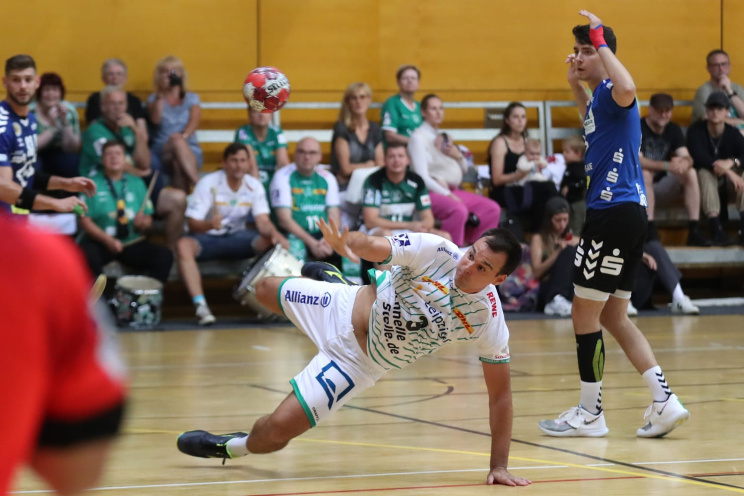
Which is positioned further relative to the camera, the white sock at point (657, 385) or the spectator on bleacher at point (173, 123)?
the spectator on bleacher at point (173, 123)

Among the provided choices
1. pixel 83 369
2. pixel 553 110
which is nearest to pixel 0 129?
pixel 83 369

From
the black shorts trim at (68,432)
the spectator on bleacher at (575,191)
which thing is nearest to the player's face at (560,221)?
the spectator on bleacher at (575,191)

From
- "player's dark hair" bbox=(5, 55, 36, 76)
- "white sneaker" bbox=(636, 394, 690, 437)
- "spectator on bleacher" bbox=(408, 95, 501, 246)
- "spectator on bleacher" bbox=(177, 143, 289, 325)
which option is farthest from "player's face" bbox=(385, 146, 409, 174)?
"white sneaker" bbox=(636, 394, 690, 437)

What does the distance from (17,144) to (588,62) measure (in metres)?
4.44

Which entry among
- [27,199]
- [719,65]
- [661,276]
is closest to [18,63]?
[27,199]

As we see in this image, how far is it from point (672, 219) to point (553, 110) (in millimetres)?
2338

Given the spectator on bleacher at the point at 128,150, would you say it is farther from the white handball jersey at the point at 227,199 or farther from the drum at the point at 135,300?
the drum at the point at 135,300

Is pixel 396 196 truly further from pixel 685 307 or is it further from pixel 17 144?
pixel 17 144

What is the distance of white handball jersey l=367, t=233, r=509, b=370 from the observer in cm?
437

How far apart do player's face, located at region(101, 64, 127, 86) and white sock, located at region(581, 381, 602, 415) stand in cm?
789

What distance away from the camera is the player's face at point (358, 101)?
11758 millimetres

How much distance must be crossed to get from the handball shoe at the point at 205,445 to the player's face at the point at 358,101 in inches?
301

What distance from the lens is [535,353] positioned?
8344mm

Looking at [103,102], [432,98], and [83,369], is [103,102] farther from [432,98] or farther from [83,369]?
[83,369]
